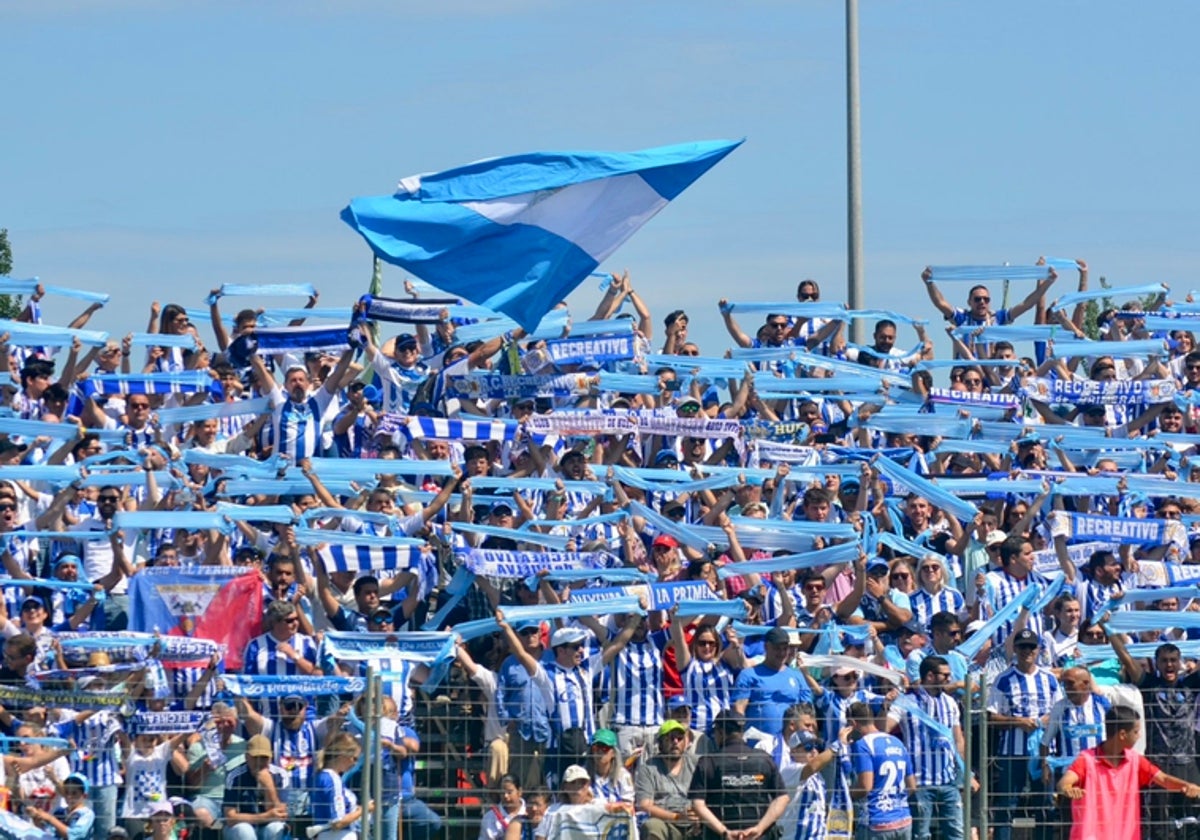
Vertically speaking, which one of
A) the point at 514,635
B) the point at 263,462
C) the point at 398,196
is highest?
the point at 398,196

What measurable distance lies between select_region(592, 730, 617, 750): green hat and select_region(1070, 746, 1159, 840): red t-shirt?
274cm

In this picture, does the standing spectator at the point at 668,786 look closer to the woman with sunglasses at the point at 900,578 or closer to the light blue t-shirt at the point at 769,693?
the light blue t-shirt at the point at 769,693

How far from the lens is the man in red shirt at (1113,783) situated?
45.2 ft

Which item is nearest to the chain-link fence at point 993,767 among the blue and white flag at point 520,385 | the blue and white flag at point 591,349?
the blue and white flag at point 520,385

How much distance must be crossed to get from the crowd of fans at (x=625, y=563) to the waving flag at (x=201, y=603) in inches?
4.7

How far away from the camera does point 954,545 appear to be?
17.6 metres

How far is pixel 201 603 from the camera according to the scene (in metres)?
15.8

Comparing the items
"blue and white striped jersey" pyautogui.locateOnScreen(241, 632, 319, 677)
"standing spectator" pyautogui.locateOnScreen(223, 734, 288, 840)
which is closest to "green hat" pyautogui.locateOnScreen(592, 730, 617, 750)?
"standing spectator" pyautogui.locateOnScreen(223, 734, 288, 840)

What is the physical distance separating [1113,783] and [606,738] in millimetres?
3028

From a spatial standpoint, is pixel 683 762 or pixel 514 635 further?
pixel 514 635

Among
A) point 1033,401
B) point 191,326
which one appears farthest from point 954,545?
point 191,326

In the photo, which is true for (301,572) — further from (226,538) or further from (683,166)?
(683,166)

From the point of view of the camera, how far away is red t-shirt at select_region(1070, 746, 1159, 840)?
45.1 ft

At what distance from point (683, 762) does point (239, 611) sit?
11.3 ft
